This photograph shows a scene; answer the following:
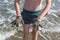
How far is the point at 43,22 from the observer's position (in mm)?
6094

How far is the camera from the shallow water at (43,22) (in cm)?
530

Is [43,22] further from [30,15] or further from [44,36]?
[30,15]

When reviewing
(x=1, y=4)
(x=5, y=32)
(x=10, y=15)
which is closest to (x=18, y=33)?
(x=5, y=32)

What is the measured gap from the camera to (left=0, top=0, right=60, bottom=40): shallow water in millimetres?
5305

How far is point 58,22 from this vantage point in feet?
20.0

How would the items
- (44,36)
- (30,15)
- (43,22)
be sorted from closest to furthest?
(30,15)
(44,36)
(43,22)

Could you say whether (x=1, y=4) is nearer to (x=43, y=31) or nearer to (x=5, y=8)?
(x=5, y=8)

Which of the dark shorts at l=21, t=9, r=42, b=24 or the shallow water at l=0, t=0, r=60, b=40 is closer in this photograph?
the dark shorts at l=21, t=9, r=42, b=24

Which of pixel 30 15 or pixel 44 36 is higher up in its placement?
pixel 30 15

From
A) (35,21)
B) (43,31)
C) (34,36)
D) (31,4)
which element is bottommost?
(43,31)

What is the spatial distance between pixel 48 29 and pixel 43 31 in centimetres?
19

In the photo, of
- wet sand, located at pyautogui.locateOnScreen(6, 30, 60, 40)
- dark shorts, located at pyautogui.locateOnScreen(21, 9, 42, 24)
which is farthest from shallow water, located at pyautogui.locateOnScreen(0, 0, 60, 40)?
dark shorts, located at pyautogui.locateOnScreen(21, 9, 42, 24)

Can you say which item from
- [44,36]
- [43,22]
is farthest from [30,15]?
[43,22]

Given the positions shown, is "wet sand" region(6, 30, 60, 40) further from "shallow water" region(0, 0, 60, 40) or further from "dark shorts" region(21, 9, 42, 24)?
"dark shorts" region(21, 9, 42, 24)
